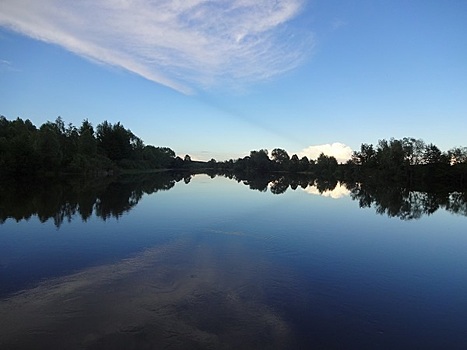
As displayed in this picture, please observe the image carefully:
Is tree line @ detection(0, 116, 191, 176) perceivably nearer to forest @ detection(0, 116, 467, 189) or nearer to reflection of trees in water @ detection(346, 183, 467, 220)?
forest @ detection(0, 116, 467, 189)

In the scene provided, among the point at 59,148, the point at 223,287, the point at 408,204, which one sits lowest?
the point at 223,287

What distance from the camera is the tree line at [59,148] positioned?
49.7 meters

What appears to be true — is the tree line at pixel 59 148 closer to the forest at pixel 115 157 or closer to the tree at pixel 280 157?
the forest at pixel 115 157

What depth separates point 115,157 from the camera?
93.1 m

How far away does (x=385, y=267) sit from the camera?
1202 centimetres

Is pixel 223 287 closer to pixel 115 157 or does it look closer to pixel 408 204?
pixel 408 204

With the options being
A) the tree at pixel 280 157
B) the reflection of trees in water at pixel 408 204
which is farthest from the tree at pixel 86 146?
the tree at pixel 280 157

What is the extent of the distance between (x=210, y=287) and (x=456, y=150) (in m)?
98.0

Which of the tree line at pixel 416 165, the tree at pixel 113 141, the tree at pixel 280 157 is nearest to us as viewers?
the tree line at pixel 416 165

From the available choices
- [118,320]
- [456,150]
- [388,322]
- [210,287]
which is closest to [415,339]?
[388,322]

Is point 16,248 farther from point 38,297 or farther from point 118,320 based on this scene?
point 118,320

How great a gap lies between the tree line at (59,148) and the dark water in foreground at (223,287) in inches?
1511

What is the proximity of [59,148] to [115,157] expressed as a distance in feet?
120

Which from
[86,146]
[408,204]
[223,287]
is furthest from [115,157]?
[223,287]
